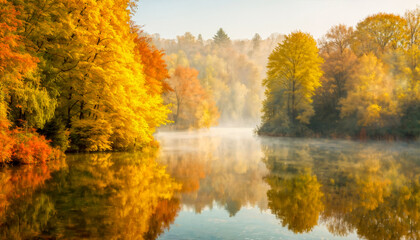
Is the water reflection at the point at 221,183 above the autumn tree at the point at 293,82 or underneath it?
underneath

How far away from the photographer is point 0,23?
14.4 meters

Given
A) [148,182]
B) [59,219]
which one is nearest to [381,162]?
[148,182]

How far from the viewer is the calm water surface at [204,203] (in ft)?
25.1

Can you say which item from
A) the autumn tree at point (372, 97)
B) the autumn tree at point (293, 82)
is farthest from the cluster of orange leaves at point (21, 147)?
the autumn tree at point (293, 82)

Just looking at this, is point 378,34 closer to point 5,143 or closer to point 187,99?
point 187,99

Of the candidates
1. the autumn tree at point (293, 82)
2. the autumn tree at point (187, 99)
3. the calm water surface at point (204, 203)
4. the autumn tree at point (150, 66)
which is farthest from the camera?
the autumn tree at point (187, 99)

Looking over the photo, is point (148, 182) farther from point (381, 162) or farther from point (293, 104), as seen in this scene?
point (293, 104)

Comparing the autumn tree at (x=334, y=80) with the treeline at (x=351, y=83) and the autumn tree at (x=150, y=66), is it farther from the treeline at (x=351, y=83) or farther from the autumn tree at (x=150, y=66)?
the autumn tree at (x=150, y=66)

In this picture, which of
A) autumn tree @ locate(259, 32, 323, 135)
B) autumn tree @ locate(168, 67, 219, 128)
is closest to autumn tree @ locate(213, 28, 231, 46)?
autumn tree @ locate(168, 67, 219, 128)

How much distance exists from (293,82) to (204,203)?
129ft

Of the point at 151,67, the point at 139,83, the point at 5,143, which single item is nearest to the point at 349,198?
the point at 5,143

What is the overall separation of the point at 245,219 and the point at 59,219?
431cm

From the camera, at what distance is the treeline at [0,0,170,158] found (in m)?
16.7

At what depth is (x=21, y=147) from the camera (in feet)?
52.9
